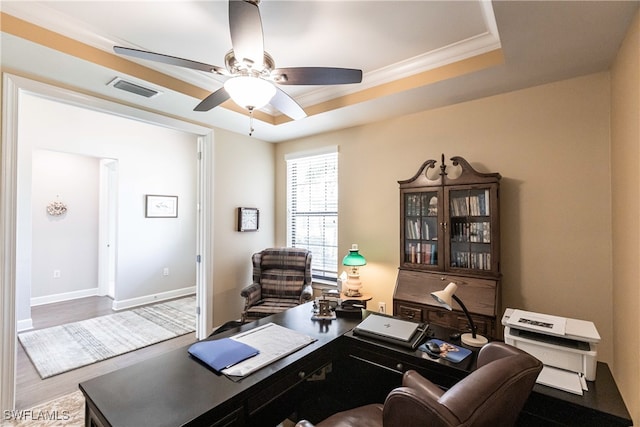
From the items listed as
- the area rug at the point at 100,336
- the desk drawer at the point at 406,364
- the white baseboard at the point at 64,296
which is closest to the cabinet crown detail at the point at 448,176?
the desk drawer at the point at 406,364

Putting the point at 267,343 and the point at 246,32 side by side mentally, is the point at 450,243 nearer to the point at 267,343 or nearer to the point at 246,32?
the point at 267,343

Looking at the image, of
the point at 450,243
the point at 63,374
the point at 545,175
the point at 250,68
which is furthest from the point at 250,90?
the point at 63,374

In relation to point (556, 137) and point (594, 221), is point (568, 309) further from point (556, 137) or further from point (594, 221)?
point (556, 137)

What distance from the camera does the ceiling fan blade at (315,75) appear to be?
5.80 ft

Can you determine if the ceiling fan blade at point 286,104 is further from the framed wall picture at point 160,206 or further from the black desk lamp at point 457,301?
the framed wall picture at point 160,206

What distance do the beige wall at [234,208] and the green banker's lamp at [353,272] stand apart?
153 cm

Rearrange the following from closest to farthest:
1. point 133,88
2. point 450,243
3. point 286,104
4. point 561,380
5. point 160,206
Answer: point 561,380, point 286,104, point 133,88, point 450,243, point 160,206

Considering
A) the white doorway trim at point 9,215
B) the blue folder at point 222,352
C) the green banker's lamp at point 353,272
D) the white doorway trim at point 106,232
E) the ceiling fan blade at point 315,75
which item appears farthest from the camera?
the white doorway trim at point 106,232

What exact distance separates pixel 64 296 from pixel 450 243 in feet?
20.8

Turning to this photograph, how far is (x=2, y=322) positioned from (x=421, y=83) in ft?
12.6

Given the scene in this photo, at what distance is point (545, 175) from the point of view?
248cm

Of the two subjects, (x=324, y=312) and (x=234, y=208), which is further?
(x=234, y=208)

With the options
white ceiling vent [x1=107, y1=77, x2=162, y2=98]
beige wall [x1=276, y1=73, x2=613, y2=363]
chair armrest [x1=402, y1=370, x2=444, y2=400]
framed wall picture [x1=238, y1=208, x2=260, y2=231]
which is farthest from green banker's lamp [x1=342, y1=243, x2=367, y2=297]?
white ceiling vent [x1=107, y1=77, x2=162, y2=98]

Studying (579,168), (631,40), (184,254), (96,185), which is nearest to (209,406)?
(631,40)
